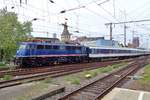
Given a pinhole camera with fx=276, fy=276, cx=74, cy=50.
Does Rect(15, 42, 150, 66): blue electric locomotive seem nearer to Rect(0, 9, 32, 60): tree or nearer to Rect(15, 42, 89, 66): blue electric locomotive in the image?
Rect(15, 42, 89, 66): blue electric locomotive

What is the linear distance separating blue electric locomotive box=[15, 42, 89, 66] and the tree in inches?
373

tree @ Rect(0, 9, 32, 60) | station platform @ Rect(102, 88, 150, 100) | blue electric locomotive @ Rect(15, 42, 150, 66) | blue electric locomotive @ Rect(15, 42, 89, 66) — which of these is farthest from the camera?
tree @ Rect(0, 9, 32, 60)

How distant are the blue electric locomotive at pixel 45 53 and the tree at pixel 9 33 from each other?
9.46m

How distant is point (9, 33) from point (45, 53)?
1349 centimetres

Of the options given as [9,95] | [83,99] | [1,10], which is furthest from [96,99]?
[1,10]

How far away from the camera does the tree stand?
41.8 metres

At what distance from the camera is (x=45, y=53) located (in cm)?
3262

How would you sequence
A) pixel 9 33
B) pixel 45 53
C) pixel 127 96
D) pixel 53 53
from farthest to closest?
pixel 9 33 → pixel 53 53 → pixel 45 53 → pixel 127 96

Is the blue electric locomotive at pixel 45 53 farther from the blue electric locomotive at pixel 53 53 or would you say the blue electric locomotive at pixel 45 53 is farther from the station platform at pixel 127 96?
the station platform at pixel 127 96

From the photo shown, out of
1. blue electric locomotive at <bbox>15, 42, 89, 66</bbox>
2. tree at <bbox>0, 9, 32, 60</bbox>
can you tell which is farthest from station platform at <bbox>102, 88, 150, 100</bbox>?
tree at <bbox>0, 9, 32, 60</bbox>

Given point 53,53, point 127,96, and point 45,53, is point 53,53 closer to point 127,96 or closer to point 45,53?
point 45,53

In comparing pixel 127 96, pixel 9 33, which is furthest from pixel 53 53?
pixel 127 96

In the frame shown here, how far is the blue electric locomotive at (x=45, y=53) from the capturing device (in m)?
30.3

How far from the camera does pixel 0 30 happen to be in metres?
41.1
